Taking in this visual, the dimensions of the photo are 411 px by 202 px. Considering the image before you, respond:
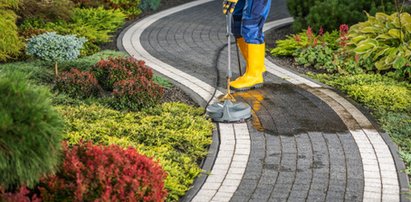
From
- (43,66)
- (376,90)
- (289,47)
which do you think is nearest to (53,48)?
(43,66)

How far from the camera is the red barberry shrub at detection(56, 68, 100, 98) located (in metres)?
8.91

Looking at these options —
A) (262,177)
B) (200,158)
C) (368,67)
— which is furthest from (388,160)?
(368,67)

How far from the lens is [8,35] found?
10.4 metres

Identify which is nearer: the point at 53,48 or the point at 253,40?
the point at 253,40

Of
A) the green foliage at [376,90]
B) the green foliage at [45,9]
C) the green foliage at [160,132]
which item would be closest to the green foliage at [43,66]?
the green foliage at [160,132]

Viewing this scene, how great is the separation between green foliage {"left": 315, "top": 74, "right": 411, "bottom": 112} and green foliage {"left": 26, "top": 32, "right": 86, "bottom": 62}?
3.61 meters

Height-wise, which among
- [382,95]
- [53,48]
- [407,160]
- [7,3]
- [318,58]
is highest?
[7,3]

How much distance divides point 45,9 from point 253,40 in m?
4.75

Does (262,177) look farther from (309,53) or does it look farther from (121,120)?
(309,53)

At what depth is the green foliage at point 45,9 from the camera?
12.3 metres

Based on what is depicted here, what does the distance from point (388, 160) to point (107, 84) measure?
3864 millimetres

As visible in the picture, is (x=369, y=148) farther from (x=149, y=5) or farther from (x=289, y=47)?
(x=149, y=5)

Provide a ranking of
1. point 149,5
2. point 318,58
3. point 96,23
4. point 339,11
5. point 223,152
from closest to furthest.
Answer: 1. point 223,152
2. point 318,58
3. point 339,11
4. point 96,23
5. point 149,5

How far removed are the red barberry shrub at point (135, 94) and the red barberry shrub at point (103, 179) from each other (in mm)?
2694
